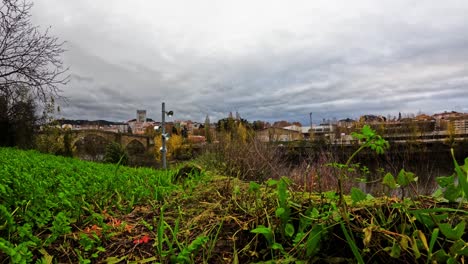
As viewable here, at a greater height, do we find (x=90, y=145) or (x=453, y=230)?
(x=453, y=230)

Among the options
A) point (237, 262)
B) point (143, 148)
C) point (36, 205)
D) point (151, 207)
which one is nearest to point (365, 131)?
point (237, 262)

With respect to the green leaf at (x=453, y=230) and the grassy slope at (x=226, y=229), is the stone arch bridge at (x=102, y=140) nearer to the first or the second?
the grassy slope at (x=226, y=229)

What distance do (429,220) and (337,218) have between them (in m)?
0.29

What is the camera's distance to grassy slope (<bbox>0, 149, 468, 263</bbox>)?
1062 millimetres

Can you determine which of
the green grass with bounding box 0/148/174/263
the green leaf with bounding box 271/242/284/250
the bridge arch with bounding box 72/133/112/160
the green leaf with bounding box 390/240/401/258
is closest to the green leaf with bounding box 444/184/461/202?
the green leaf with bounding box 390/240/401/258

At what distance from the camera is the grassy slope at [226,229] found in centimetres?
106

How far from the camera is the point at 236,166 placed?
27.6 feet

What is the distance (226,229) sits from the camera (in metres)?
1.41

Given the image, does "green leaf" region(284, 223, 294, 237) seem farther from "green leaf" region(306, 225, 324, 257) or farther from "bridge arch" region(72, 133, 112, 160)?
"bridge arch" region(72, 133, 112, 160)

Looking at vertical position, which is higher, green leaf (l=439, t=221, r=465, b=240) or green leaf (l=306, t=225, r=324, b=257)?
green leaf (l=439, t=221, r=465, b=240)

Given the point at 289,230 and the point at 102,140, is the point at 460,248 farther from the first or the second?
the point at 102,140

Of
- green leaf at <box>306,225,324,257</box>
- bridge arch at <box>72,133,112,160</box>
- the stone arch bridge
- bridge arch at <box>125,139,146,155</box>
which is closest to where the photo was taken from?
green leaf at <box>306,225,324,257</box>

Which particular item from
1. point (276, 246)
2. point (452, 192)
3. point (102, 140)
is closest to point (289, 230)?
point (276, 246)

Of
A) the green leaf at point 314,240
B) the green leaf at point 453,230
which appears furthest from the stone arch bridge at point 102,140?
the green leaf at point 453,230
